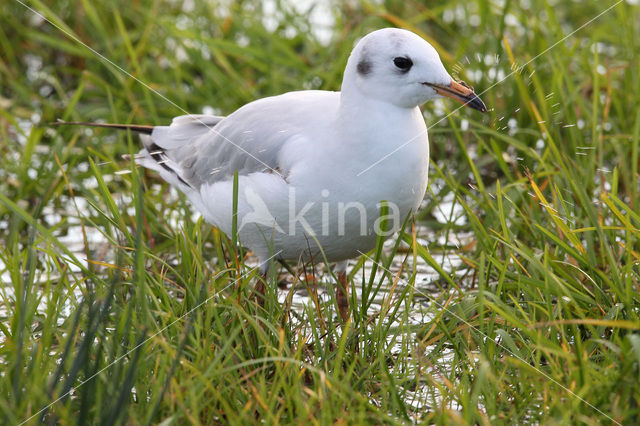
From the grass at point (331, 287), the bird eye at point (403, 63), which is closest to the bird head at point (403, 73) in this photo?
the bird eye at point (403, 63)

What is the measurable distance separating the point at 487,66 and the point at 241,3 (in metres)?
2.21

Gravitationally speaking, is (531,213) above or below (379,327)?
above

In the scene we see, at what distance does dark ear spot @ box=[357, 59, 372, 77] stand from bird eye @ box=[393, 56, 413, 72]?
9 centimetres

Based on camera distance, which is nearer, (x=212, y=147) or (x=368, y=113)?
(x=368, y=113)

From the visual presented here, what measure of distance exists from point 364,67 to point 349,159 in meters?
0.35

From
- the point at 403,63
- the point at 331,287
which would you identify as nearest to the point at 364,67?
the point at 403,63

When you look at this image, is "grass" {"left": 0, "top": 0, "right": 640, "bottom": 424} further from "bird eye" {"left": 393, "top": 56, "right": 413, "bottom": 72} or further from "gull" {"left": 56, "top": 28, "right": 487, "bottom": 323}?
"bird eye" {"left": 393, "top": 56, "right": 413, "bottom": 72}

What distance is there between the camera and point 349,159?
3.05 meters

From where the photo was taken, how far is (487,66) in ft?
16.5

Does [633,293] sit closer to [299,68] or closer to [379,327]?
[379,327]

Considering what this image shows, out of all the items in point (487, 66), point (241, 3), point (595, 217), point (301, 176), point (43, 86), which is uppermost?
point (241, 3)

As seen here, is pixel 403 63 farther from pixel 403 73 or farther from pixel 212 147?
pixel 212 147

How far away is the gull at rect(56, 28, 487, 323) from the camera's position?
10.0ft

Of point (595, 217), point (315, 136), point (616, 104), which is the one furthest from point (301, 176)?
point (616, 104)
